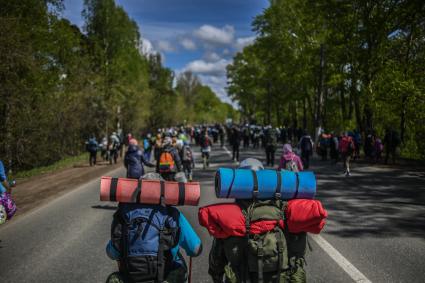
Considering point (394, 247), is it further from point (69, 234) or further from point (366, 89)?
point (366, 89)

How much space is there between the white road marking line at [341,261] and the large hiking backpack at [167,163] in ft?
15.2

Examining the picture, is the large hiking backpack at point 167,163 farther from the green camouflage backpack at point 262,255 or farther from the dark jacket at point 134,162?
the green camouflage backpack at point 262,255

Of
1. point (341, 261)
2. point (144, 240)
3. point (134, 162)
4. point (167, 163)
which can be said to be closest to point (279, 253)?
point (144, 240)

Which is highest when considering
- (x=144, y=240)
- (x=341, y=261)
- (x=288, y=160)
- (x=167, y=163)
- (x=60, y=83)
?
(x=60, y=83)

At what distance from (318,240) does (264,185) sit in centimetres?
440

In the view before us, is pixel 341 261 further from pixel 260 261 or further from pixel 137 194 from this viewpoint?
pixel 137 194

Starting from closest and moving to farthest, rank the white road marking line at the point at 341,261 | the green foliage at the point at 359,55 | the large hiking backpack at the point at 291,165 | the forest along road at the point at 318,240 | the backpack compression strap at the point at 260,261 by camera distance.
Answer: the backpack compression strap at the point at 260,261 → the white road marking line at the point at 341,261 → the forest along road at the point at 318,240 → the large hiking backpack at the point at 291,165 → the green foliage at the point at 359,55

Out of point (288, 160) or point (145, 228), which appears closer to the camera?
point (145, 228)

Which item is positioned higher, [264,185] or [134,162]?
[264,185]

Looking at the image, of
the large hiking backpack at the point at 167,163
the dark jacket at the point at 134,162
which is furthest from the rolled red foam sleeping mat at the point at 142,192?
the large hiking backpack at the point at 167,163

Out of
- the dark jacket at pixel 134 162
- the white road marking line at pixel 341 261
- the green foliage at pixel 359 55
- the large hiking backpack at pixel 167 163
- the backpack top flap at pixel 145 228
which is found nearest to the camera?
the backpack top flap at pixel 145 228

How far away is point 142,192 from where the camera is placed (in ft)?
10.7

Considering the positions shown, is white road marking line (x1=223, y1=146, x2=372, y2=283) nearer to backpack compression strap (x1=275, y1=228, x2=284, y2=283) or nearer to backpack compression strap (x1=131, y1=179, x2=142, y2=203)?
backpack compression strap (x1=275, y1=228, x2=284, y2=283)

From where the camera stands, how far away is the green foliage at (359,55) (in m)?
19.0
